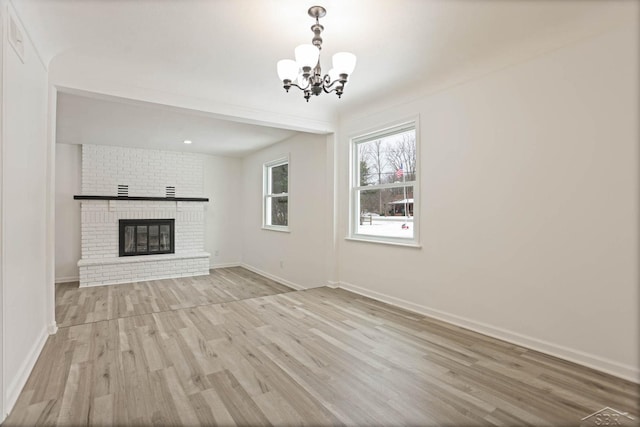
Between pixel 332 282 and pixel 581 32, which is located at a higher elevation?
pixel 581 32

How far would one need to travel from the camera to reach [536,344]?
2.55 meters

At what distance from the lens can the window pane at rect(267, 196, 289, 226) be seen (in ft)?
20.0

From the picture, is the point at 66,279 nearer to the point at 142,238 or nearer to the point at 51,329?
the point at 142,238

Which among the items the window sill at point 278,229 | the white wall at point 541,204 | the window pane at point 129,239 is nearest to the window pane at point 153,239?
the window pane at point 129,239

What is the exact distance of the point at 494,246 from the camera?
2.83 m

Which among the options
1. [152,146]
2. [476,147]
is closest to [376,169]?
[476,147]

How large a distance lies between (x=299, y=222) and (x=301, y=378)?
3.47 m

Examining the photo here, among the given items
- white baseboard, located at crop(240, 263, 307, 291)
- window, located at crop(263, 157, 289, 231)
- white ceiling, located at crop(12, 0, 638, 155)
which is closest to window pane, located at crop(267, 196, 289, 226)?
window, located at crop(263, 157, 289, 231)

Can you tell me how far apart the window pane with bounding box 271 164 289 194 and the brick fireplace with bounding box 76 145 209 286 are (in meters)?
1.63

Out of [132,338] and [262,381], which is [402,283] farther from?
[132,338]

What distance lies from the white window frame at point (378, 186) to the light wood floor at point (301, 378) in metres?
0.93

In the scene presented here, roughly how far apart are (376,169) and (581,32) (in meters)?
2.27

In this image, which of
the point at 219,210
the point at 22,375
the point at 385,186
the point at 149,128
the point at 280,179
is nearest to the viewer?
the point at 22,375

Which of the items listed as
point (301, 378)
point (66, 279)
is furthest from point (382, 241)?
point (66, 279)
